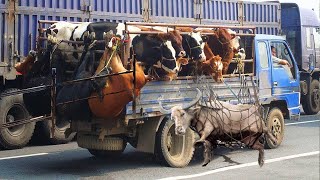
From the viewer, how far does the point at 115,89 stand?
770 cm

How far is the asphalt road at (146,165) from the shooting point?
8.38 meters

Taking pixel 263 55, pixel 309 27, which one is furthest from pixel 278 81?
pixel 309 27

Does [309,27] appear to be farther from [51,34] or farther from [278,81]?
[51,34]

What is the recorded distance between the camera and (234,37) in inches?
317

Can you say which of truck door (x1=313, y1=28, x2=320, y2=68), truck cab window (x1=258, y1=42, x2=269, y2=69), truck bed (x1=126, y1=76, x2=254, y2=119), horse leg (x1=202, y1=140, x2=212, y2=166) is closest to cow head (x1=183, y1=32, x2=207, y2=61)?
truck bed (x1=126, y1=76, x2=254, y2=119)

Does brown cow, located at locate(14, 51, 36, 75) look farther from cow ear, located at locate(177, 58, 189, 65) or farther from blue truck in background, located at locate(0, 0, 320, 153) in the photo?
cow ear, located at locate(177, 58, 189, 65)

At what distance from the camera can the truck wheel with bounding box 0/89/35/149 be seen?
1145cm

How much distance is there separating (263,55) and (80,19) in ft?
14.7

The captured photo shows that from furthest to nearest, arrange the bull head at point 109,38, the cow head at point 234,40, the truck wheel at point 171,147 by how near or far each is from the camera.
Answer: the truck wheel at point 171,147 < the cow head at point 234,40 < the bull head at point 109,38

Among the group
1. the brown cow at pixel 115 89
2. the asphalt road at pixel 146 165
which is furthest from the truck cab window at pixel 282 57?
the brown cow at pixel 115 89

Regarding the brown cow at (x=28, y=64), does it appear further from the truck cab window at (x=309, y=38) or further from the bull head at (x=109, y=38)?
the truck cab window at (x=309, y=38)

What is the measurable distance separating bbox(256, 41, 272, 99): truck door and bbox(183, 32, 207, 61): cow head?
228cm

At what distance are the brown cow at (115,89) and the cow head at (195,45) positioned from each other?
944 mm

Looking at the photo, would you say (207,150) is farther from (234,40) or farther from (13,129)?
(13,129)
